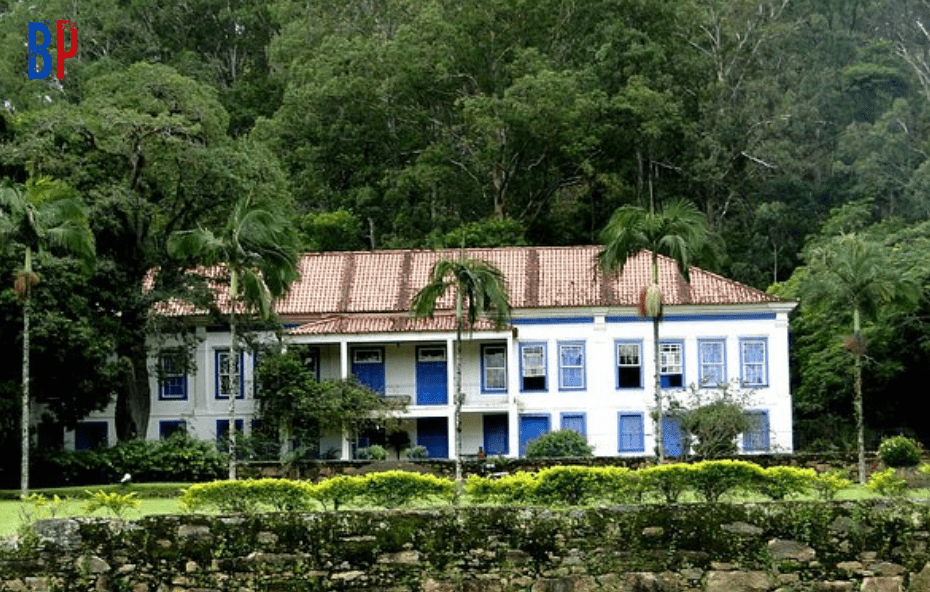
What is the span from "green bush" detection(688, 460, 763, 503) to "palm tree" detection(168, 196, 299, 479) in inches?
585

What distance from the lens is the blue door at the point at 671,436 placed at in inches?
1710

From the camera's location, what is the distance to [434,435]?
46.1 metres

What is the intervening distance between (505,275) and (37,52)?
25.5m

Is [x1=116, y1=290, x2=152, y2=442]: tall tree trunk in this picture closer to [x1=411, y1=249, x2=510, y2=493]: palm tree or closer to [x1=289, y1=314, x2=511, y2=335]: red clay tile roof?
[x1=289, y1=314, x2=511, y2=335]: red clay tile roof

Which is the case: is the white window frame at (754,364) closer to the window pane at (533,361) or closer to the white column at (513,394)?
the window pane at (533,361)

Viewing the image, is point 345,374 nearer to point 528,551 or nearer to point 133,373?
point 133,373

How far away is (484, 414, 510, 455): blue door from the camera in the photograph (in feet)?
150

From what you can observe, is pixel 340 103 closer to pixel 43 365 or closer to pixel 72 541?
pixel 43 365

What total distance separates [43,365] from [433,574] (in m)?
21.1

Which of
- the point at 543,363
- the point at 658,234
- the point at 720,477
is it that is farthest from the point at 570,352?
the point at 720,477

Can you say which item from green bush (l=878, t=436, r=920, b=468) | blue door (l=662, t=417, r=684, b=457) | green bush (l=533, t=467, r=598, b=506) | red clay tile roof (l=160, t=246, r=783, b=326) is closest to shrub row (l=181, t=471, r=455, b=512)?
green bush (l=533, t=467, r=598, b=506)

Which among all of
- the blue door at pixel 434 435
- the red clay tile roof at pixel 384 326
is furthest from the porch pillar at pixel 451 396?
the red clay tile roof at pixel 384 326

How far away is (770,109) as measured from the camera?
66.1m

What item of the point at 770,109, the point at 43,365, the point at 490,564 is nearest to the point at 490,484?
the point at 490,564
